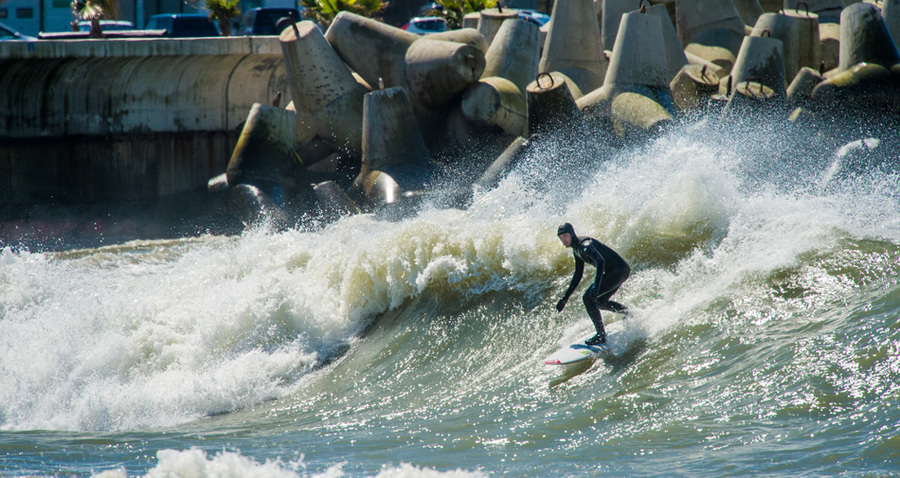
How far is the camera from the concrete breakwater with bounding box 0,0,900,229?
13469 millimetres

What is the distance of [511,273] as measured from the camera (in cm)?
962

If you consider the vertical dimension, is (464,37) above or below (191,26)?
below

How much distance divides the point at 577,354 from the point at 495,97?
832 cm

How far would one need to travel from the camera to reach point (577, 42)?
1700 cm

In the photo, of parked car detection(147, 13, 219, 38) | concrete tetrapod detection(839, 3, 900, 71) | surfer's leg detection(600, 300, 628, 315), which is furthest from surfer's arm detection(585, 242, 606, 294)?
parked car detection(147, 13, 219, 38)

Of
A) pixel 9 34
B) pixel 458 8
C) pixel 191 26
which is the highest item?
pixel 458 8

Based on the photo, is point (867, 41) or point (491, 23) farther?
point (491, 23)

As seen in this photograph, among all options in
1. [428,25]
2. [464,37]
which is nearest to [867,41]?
[464,37]

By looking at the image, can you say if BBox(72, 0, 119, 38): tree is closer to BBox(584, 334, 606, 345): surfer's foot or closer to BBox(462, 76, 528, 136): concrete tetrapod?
BBox(462, 76, 528, 136): concrete tetrapod

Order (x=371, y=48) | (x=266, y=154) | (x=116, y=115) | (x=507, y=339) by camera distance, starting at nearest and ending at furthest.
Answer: (x=507, y=339), (x=266, y=154), (x=371, y=48), (x=116, y=115)

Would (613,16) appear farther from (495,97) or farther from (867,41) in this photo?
(867,41)

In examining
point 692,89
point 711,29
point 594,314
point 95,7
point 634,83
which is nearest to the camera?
point 594,314

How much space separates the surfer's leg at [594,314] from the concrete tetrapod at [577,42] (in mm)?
10081

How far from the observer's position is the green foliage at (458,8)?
27328 mm
